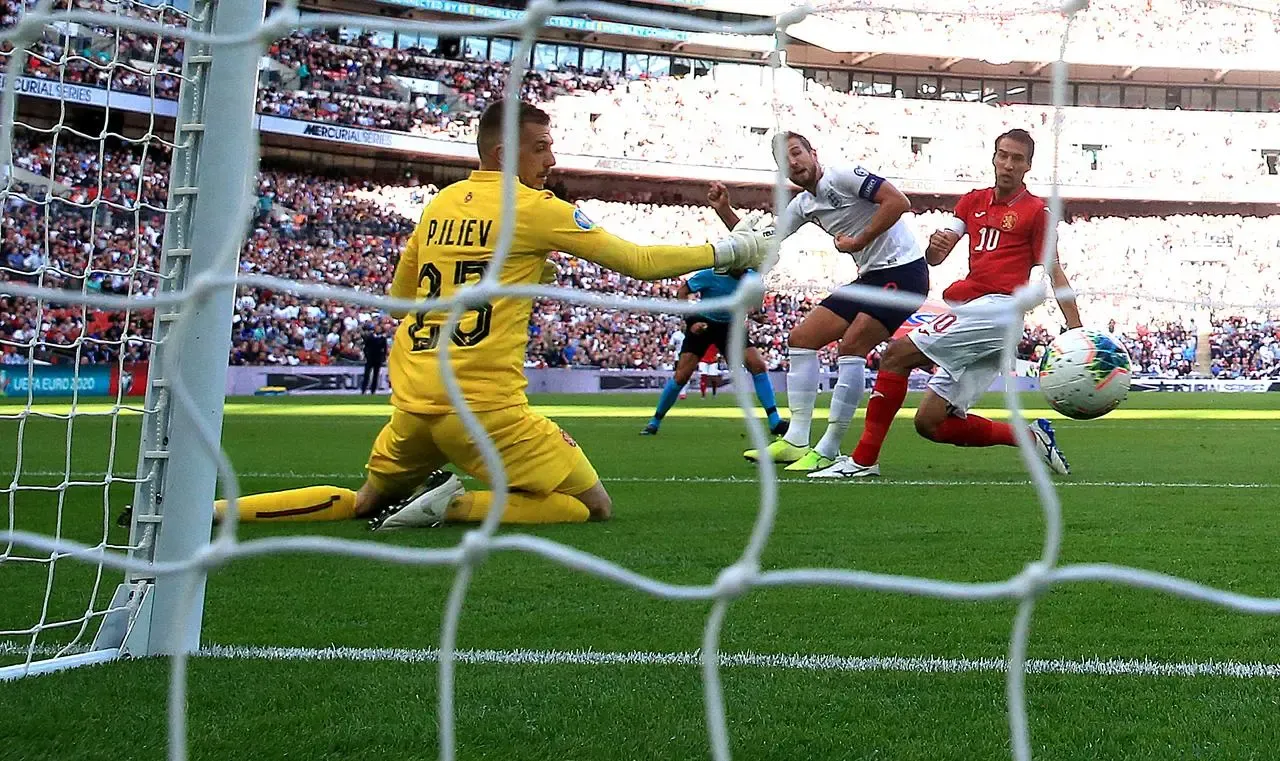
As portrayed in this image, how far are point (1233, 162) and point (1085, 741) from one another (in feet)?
114

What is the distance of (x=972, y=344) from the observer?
593cm

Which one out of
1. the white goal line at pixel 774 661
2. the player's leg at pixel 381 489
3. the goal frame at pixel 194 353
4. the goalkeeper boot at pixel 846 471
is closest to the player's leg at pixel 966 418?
the goalkeeper boot at pixel 846 471

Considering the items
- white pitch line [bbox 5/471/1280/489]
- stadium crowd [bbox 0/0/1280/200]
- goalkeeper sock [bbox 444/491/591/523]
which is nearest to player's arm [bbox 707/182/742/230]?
goalkeeper sock [bbox 444/491/591/523]

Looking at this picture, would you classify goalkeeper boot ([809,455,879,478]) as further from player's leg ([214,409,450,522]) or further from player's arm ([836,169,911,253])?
player's leg ([214,409,450,522])

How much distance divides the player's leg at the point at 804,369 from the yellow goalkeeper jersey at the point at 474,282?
266 centimetres

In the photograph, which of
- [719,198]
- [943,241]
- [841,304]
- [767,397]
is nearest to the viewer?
[719,198]

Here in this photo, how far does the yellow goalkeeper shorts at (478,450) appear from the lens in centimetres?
416

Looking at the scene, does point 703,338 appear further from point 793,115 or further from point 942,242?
point 793,115

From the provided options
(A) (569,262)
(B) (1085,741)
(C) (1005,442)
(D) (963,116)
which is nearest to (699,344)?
(C) (1005,442)

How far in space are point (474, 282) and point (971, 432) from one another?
10.6 ft

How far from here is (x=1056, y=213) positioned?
6.17ft

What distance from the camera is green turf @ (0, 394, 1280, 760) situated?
74.9 inches

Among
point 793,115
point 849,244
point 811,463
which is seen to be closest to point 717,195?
point 849,244

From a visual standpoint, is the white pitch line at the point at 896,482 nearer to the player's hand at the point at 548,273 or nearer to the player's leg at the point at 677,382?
the player's hand at the point at 548,273
